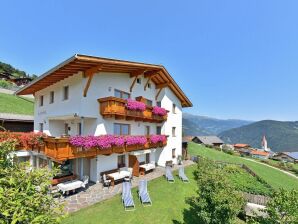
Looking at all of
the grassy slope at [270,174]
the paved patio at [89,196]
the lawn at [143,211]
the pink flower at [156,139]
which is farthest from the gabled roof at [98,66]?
the grassy slope at [270,174]

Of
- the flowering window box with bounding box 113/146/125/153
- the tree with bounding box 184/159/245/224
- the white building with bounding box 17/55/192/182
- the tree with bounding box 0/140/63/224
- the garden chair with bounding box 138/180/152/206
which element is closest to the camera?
the tree with bounding box 0/140/63/224

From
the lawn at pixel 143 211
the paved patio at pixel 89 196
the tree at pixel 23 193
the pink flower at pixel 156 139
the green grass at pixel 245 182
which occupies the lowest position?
the green grass at pixel 245 182

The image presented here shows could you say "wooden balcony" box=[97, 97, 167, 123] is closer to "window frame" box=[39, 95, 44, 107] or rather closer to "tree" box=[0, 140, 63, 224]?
"window frame" box=[39, 95, 44, 107]

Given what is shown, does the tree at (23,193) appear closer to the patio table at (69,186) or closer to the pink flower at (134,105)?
the patio table at (69,186)

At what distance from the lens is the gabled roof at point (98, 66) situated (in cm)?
1454

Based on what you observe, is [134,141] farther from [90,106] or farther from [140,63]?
[140,63]

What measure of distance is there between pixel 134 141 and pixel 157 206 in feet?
21.5

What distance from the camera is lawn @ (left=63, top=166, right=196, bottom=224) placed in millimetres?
11255

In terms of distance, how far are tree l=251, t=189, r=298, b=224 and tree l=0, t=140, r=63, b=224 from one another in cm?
806

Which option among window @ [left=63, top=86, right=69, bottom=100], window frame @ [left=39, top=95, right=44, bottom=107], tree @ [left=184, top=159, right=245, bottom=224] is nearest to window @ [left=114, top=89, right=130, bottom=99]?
window @ [left=63, top=86, right=69, bottom=100]

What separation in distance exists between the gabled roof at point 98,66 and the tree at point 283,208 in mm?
13815

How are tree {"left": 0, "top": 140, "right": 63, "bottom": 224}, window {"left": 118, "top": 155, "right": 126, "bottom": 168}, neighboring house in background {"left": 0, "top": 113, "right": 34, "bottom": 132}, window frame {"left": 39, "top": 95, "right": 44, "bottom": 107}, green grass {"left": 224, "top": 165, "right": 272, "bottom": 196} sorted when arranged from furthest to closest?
1. neighboring house in background {"left": 0, "top": 113, "right": 34, "bottom": 132}
2. window frame {"left": 39, "top": 95, "right": 44, "bottom": 107}
3. green grass {"left": 224, "top": 165, "right": 272, "bottom": 196}
4. window {"left": 118, "top": 155, "right": 126, "bottom": 168}
5. tree {"left": 0, "top": 140, "right": 63, "bottom": 224}

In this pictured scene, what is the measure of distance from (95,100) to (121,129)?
424 centimetres

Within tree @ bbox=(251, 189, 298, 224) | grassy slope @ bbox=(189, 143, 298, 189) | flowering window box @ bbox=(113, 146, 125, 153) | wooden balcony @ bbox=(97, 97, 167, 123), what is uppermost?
wooden balcony @ bbox=(97, 97, 167, 123)
